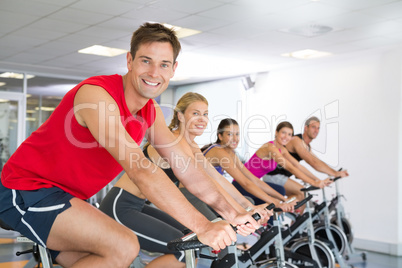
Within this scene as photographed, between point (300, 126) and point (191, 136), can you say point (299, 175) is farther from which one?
point (300, 126)

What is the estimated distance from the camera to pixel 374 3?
4.94 m

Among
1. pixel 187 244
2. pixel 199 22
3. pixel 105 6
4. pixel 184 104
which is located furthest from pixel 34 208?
pixel 199 22

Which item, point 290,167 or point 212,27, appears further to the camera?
point 212,27

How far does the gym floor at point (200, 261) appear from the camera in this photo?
5.30 meters

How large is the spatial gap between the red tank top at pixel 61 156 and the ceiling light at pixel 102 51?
594cm

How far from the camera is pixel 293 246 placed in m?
4.64

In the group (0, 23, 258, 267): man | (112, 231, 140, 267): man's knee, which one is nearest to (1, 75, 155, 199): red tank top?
(0, 23, 258, 267): man

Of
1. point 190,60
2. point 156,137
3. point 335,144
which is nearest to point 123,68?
point 190,60

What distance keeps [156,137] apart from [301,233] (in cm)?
340

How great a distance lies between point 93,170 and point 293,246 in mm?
3376

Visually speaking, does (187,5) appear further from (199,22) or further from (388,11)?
(388,11)

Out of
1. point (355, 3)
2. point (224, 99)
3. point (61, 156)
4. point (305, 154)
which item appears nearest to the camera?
point (61, 156)

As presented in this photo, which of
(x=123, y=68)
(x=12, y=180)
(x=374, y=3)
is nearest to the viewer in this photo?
(x=12, y=180)

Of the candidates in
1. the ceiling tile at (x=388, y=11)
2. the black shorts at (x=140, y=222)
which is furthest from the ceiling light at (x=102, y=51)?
Result: the black shorts at (x=140, y=222)
